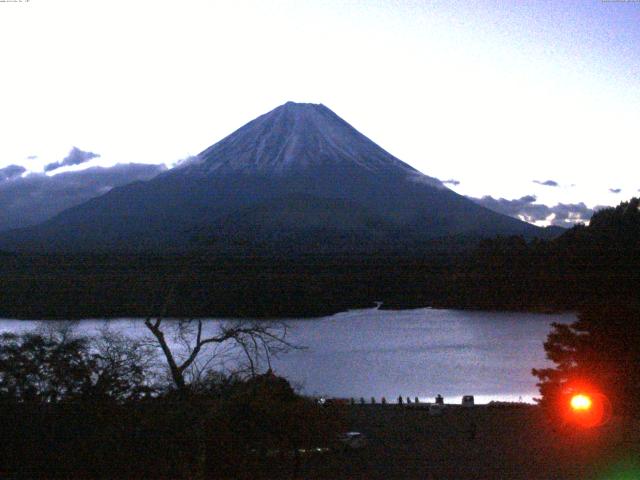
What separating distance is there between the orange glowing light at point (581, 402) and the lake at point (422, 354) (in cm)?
920

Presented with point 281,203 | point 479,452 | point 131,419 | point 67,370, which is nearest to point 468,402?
point 479,452

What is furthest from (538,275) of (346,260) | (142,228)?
(142,228)

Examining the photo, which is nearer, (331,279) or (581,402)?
(581,402)

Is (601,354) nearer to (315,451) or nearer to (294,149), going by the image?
(315,451)

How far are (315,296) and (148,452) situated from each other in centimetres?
628

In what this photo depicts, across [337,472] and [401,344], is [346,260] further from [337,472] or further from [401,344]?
[401,344]

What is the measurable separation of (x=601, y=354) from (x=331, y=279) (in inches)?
147

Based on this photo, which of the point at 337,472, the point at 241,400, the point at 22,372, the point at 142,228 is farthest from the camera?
the point at 142,228

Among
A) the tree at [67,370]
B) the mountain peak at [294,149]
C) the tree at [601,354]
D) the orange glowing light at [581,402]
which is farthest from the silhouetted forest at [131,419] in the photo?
the mountain peak at [294,149]

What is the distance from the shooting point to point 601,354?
10883 millimetres

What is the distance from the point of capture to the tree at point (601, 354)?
999cm

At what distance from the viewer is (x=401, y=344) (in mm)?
19797

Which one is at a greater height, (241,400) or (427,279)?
(427,279)

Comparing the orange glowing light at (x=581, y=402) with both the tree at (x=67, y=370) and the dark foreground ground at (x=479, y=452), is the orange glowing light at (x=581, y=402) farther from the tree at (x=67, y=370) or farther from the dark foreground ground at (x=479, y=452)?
the tree at (x=67, y=370)
